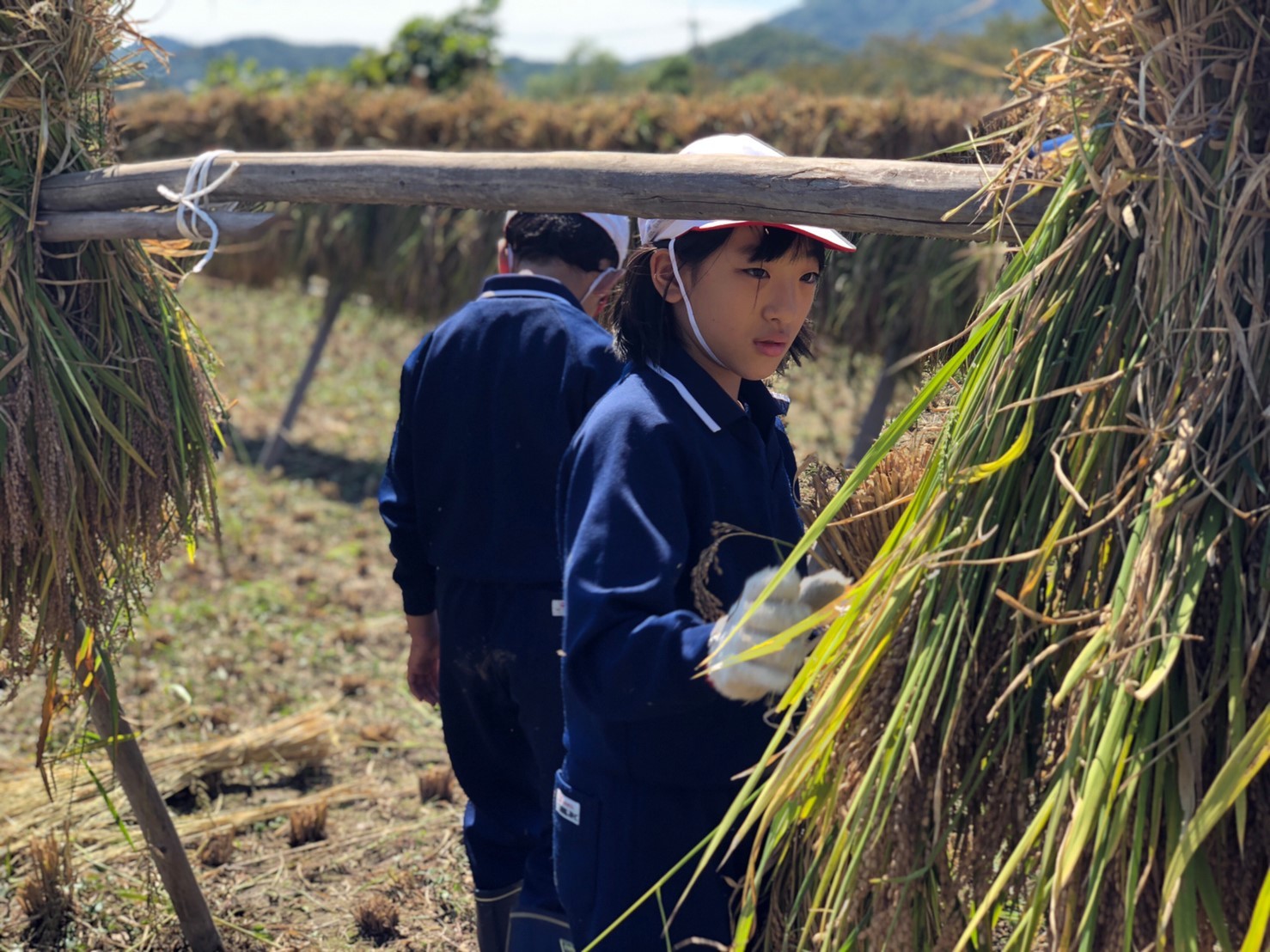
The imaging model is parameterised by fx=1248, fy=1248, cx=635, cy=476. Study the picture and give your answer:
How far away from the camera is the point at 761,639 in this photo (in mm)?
1377

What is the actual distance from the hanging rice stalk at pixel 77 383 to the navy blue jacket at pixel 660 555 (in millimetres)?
1145

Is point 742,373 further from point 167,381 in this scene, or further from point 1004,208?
point 167,381

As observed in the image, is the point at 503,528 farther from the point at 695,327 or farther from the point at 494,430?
the point at 695,327

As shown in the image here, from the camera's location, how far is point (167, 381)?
2.53 meters

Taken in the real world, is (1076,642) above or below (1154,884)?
above

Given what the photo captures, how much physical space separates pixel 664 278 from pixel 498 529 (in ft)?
2.77

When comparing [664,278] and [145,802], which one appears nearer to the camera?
[664,278]

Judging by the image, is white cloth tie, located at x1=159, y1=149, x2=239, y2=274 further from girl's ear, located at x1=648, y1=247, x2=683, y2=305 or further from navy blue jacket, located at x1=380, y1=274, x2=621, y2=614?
girl's ear, located at x1=648, y1=247, x2=683, y2=305

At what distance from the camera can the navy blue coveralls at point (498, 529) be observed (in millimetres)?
2412

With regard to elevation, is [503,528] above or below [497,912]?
above

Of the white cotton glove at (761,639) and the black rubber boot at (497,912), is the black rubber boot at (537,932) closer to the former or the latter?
the black rubber boot at (497,912)

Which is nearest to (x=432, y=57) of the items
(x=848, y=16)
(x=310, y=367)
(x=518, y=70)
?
(x=310, y=367)

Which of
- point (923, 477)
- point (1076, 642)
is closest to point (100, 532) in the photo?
point (923, 477)

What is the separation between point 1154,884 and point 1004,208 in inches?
28.6
